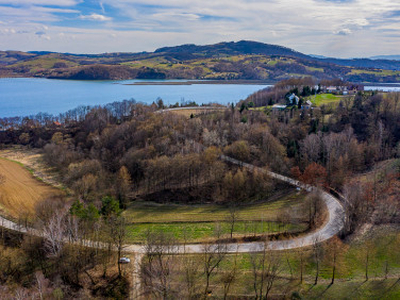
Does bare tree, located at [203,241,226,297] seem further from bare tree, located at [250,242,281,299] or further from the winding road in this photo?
bare tree, located at [250,242,281,299]

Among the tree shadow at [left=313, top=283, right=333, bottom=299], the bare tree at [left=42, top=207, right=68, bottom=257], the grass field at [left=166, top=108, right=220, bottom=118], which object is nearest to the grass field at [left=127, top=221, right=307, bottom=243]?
the bare tree at [left=42, top=207, right=68, bottom=257]

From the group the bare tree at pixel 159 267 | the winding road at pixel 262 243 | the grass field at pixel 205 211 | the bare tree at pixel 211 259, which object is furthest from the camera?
the grass field at pixel 205 211

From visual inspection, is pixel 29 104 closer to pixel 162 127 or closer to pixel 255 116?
pixel 162 127

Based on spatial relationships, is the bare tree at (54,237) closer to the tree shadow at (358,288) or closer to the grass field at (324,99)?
the tree shadow at (358,288)

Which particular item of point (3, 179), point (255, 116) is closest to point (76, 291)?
point (3, 179)

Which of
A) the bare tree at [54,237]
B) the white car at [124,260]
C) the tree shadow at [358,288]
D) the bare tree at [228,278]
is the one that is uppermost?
the bare tree at [54,237]

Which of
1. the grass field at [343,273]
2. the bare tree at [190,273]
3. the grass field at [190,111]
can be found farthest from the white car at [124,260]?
the grass field at [190,111]

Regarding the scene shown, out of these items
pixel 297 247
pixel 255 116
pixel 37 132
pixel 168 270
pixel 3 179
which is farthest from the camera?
pixel 37 132
